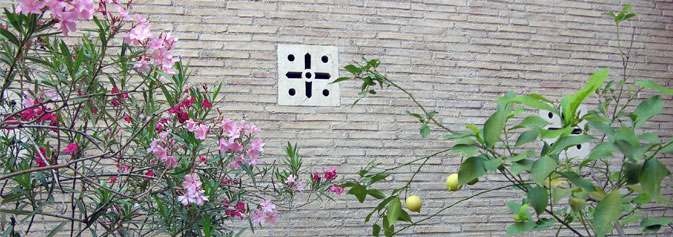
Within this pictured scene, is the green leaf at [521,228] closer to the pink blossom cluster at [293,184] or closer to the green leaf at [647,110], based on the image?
the green leaf at [647,110]

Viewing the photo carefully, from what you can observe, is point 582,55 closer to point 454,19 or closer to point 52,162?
point 454,19

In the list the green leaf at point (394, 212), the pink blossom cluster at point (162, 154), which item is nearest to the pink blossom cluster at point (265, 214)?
the pink blossom cluster at point (162, 154)

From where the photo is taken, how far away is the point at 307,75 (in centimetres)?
348

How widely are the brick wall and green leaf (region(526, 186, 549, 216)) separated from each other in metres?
2.70

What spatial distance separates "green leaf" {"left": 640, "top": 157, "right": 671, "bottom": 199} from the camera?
1.88 feet

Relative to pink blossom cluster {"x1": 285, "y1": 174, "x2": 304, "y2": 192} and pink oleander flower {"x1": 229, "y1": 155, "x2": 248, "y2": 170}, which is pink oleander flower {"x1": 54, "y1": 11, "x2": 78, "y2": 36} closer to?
pink oleander flower {"x1": 229, "y1": 155, "x2": 248, "y2": 170}

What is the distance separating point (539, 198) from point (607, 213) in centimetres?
8

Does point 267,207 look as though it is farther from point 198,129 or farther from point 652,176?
point 652,176


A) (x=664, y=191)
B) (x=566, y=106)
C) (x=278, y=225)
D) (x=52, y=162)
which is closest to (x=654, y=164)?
(x=566, y=106)

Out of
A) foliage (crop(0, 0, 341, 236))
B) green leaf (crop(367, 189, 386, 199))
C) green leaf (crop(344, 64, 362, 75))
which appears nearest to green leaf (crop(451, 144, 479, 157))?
green leaf (crop(367, 189, 386, 199))

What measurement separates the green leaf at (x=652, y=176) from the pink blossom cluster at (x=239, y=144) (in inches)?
59.7

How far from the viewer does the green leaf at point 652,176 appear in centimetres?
57

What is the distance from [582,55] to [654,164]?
11.7 ft

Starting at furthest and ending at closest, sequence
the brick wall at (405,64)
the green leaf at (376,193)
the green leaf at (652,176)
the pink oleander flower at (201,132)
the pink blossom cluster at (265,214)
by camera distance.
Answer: the brick wall at (405,64) < the pink blossom cluster at (265,214) < the pink oleander flower at (201,132) < the green leaf at (376,193) < the green leaf at (652,176)
